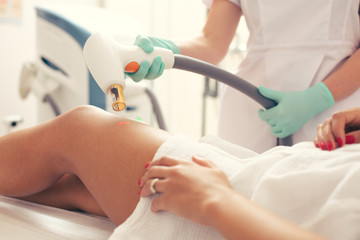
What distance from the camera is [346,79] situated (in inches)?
47.4

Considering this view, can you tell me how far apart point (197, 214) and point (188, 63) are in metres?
0.52

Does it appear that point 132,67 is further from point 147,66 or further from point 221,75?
point 221,75

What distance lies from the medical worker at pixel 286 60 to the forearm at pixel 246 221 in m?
0.67

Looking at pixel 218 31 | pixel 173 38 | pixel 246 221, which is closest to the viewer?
pixel 246 221

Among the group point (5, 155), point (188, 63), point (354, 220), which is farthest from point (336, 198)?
point (5, 155)

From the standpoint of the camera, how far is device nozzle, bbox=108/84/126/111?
0.84 meters

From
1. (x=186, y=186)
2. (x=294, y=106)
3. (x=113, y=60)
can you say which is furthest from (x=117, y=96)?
(x=294, y=106)

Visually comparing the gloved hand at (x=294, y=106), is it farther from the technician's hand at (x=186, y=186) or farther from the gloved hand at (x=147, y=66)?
the technician's hand at (x=186, y=186)

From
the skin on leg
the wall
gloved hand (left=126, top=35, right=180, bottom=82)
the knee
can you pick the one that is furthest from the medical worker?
the wall

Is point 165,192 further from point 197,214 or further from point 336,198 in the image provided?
point 336,198

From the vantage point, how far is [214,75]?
1.11 meters

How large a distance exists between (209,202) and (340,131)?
383 millimetres

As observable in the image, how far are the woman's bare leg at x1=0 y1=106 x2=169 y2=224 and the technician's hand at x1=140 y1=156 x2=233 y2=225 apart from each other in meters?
0.09

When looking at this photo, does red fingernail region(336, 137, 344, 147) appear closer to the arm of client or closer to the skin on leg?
the arm of client
